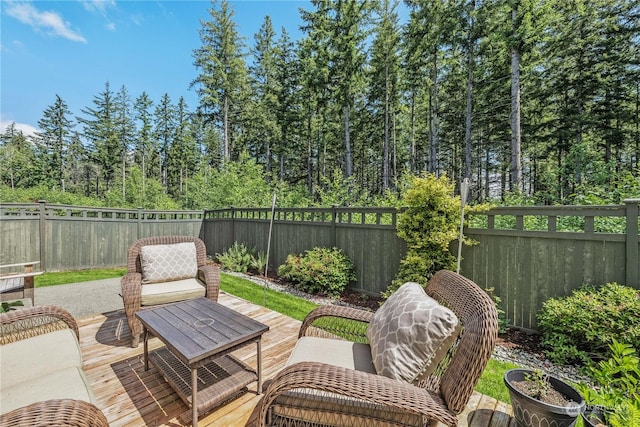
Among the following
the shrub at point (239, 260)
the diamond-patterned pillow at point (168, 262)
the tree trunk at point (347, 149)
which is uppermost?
the tree trunk at point (347, 149)

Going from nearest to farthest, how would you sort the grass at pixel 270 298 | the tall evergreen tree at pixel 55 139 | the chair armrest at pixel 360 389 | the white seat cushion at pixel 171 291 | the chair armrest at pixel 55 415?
the chair armrest at pixel 55 415, the chair armrest at pixel 360 389, the grass at pixel 270 298, the white seat cushion at pixel 171 291, the tall evergreen tree at pixel 55 139

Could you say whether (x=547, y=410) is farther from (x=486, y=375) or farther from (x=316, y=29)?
(x=316, y=29)

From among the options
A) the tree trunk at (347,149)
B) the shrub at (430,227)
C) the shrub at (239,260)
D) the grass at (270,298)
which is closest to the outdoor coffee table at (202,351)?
the grass at (270,298)

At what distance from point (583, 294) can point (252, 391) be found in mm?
3083

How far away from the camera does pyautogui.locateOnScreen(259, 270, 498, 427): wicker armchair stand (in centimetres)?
115

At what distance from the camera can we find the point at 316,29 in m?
10.9

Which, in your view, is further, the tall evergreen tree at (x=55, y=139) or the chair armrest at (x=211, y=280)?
the tall evergreen tree at (x=55, y=139)

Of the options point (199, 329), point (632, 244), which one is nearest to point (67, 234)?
point (199, 329)

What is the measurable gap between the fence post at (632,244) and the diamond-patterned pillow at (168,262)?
4539 mm

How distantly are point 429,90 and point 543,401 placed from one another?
14.6 metres

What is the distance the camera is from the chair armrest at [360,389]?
1129 mm

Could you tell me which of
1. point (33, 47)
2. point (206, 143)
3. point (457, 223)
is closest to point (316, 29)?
point (33, 47)

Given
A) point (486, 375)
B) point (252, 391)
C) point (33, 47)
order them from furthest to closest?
1. point (33, 47)
2. point (486, 375)
3. point (252, 391)

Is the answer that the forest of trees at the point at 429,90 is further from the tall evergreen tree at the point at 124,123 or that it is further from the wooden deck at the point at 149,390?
the tall evergreen tree at the point at 124,123
